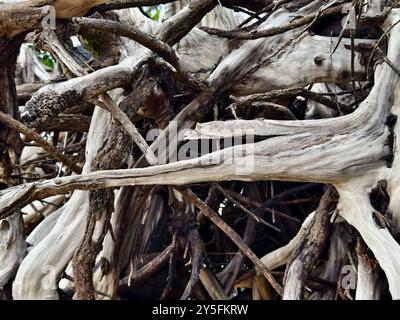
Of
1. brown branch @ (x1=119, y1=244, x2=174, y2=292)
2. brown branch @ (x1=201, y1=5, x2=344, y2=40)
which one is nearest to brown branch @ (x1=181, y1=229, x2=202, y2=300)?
brown branch @ (x1=119, y1=244, x2=174, y2=292)

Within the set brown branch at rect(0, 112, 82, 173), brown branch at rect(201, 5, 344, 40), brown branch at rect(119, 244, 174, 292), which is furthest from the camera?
brown branch at rect(119, 244, 174, 292)

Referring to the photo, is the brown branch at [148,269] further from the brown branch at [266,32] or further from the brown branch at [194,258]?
the brown branch at [266,32]

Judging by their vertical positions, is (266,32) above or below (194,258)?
above

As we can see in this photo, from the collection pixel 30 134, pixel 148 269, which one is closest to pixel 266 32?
pixel 30 134

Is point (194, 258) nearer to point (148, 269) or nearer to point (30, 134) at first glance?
point (148, 269)

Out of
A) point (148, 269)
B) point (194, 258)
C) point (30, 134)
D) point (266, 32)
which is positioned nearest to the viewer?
point (30, 134)

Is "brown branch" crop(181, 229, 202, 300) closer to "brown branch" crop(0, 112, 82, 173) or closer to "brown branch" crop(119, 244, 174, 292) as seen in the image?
"brown branch" crop(119, 244, 174, 292)

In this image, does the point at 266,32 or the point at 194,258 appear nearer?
the point at 266,32

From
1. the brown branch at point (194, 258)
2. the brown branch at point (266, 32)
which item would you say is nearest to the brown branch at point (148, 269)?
the brown branch at point (194, 258)

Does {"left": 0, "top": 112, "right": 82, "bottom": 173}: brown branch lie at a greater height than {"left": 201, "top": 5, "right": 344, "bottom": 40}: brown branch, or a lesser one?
lesser

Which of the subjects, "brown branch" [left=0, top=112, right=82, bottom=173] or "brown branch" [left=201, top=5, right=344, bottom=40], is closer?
"brown branch" [left=0, top=112, right=82, bottom=173]
